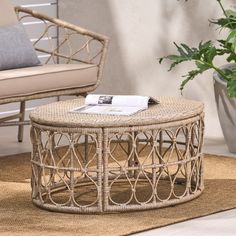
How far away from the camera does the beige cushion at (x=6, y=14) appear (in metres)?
5.40

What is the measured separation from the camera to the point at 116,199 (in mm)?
4172

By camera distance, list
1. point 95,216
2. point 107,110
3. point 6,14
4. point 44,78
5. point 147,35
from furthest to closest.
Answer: point 147,35, point 6,14, point 44,78, point 107,110, point 95,216

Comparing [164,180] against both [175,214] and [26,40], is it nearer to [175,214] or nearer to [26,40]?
[175,214]

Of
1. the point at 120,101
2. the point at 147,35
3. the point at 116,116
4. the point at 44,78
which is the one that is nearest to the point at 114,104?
the point at 120,101

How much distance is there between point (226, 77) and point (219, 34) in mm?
666

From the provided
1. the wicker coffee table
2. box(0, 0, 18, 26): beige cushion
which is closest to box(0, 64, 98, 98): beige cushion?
box(0, 0, 18, 26): beige cushion

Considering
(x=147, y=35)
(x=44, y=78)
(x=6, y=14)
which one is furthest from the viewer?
(x=147, y=35)

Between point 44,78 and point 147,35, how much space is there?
1285 millimetres

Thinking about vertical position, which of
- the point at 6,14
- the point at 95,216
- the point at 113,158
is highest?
the point at 6,14

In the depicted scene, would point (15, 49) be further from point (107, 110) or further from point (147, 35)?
point (107, 110)

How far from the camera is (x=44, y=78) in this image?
4.94 m

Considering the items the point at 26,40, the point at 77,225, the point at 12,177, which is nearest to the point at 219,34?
the point at 26,40

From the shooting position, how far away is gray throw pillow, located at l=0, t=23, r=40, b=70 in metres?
5.20

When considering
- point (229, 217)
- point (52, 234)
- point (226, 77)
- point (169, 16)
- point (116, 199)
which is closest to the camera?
point (52, 234)
